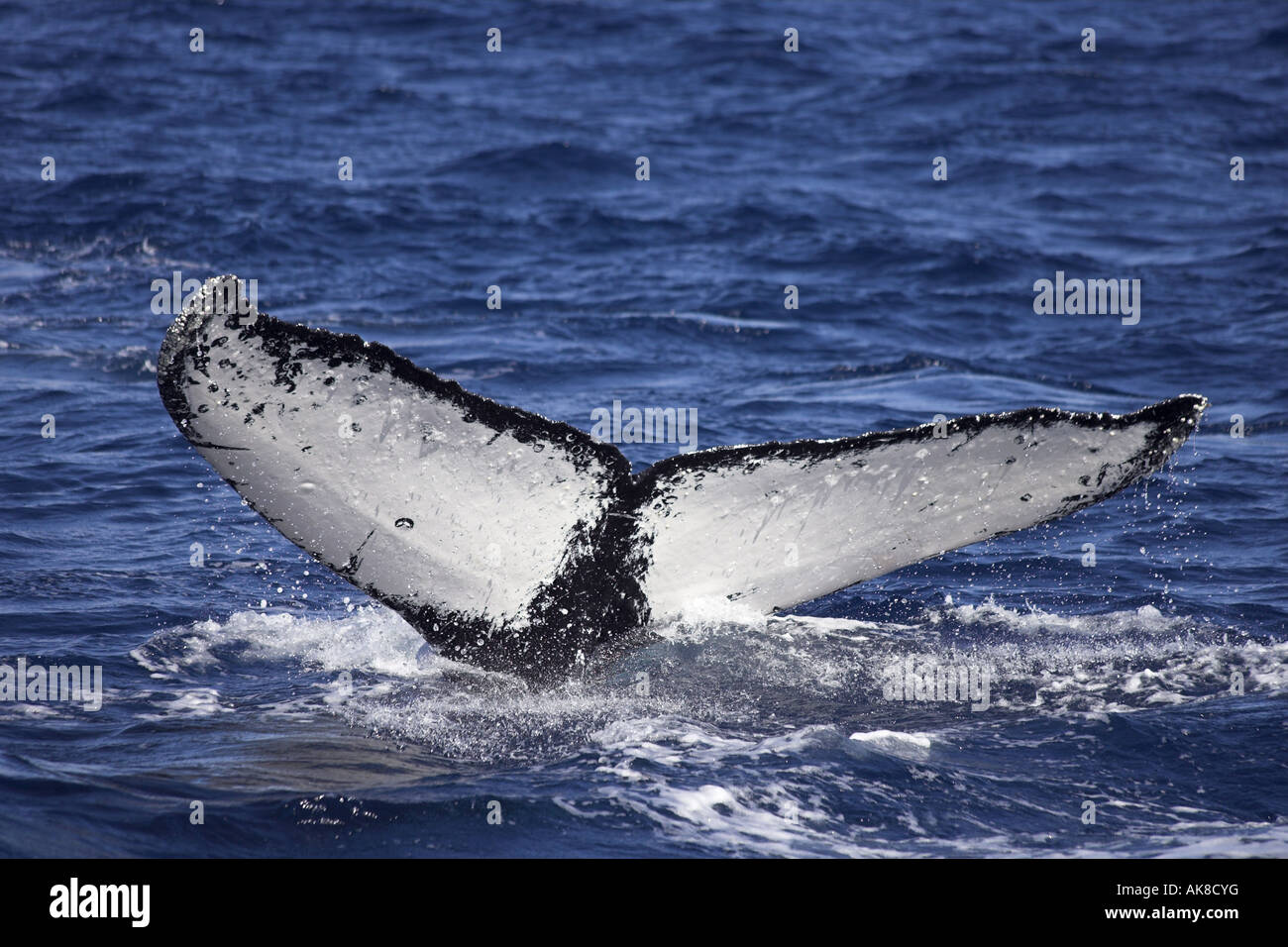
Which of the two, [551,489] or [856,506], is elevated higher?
[551,489]

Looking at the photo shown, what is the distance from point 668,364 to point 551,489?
321 inches

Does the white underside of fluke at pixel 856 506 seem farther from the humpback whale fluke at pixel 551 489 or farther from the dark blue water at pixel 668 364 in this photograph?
the dark blue water at pixel 668 364

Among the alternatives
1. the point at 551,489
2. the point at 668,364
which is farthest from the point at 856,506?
the point at 668,364

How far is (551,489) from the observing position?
477 cm

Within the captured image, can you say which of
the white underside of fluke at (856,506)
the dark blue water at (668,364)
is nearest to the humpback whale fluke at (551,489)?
the white underside of fluke at (856,506)

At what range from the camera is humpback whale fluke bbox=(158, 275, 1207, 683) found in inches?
173

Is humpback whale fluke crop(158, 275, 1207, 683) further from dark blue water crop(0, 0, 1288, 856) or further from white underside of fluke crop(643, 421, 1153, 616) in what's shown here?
dark blue water crop(0, 0, 1288, 856)

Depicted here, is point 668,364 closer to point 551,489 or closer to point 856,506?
point 856,506

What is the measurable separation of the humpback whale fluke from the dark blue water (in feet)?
1.13

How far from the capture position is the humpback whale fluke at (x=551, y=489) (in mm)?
4383

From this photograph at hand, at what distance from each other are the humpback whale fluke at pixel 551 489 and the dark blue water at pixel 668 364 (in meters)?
0.34

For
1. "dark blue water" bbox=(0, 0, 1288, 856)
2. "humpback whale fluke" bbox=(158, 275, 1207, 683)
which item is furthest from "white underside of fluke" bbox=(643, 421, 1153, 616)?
"dark blue water" bbox=(0, 0, 1288, 856)
